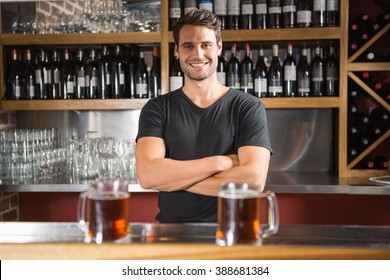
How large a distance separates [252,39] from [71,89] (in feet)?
3.51

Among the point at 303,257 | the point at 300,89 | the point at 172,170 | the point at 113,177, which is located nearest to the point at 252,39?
the point at 300,89

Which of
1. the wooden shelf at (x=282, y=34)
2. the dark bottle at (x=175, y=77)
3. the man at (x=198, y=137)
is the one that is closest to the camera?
the man at (x=198, y=137)

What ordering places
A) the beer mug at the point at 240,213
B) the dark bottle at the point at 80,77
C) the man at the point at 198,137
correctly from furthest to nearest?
the dark bottle at the point at 80,77, the man at the point at 198,137, the beer mug at the point at 240,213

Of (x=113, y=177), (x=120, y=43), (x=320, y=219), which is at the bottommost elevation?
(x=320, y=219)

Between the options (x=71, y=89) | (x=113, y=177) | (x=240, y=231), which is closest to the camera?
(x=240, y=231)

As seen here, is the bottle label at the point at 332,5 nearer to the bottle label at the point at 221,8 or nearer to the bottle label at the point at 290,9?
the bottle label at the point at 290,9

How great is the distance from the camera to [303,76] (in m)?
3.19

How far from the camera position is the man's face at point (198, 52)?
1.81 metres

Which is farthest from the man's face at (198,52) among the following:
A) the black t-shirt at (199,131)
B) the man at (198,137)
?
the black t-shirt at (199,131)

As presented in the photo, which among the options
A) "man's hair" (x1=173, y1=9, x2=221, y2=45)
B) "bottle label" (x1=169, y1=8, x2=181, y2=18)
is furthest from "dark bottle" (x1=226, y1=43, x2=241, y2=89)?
"man's hair" (x1=173, y1=9, x2=221, y2=45)

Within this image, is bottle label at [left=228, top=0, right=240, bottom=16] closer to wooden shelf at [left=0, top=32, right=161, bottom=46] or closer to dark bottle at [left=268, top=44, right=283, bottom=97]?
dark bottle at [left=268, top=44, right=283, bottom=97]

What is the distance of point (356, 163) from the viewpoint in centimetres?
316
